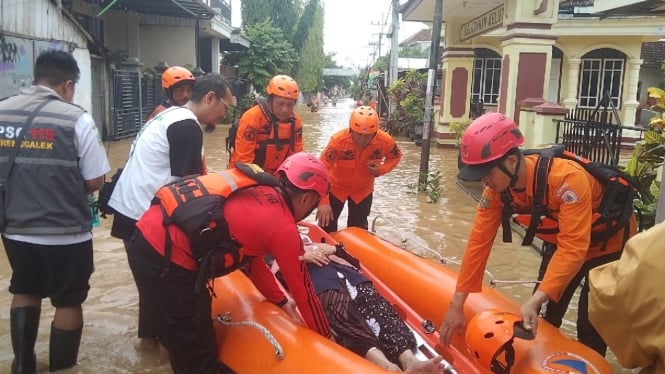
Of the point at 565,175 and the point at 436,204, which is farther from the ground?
the point at 565,175

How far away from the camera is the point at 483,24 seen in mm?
11570

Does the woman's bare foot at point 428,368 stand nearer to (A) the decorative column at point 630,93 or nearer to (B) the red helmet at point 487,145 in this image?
(B) the red helmet at point 487,145

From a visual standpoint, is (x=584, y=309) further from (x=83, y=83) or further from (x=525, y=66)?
(x=83, y=83)

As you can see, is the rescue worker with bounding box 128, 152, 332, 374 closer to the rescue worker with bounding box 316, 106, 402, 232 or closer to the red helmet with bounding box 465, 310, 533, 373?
the red helmet with bounding box 465, 310, 533, 373

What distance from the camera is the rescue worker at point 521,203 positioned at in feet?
8.16

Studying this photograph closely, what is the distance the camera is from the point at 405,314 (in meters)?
3.16

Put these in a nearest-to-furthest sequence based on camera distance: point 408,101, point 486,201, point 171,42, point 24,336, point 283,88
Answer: point 486,201 → point 24,336 → point 283,88 → point 408,101 → point 171,42

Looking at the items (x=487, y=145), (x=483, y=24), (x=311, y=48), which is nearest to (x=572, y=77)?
(x=483, y=24)

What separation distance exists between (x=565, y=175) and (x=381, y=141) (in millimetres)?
2441

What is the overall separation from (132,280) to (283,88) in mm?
2024

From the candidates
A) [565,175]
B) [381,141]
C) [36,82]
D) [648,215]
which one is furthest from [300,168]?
[648,215]

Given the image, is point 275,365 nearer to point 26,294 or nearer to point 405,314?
point 405,314

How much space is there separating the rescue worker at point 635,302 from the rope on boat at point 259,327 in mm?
1390

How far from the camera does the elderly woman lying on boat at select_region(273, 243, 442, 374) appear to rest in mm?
2758
